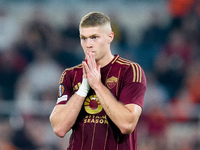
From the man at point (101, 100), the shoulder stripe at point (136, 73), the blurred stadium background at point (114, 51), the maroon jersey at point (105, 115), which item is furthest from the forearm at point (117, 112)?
the blurred stadium background at point (114, 51)

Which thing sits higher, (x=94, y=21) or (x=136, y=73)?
(x=94, y=21)

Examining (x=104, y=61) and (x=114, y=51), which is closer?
(x=104, y=61)

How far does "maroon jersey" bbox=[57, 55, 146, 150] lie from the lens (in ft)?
8.82

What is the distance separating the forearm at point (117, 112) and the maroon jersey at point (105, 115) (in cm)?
11

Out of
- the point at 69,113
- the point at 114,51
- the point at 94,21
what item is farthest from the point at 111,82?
the point at 114,51

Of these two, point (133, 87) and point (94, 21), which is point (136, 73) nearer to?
point (133, 87)

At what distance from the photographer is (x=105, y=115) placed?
8.93 feet

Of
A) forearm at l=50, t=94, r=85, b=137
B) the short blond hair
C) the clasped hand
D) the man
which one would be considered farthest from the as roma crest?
the short blond hair

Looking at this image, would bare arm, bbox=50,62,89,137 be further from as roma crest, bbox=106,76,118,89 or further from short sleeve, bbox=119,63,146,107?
short sleeve, bbox=119,63,146,107

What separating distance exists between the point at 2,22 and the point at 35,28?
2.49 feet

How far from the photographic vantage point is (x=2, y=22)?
766cm

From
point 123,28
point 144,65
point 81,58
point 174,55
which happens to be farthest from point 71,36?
point 174,55

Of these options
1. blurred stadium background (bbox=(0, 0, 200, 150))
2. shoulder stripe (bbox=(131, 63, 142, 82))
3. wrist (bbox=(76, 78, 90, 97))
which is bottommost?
blurred stadium background (bbox=(0, 0, 200, 150))

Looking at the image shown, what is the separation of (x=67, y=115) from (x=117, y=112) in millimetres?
401
